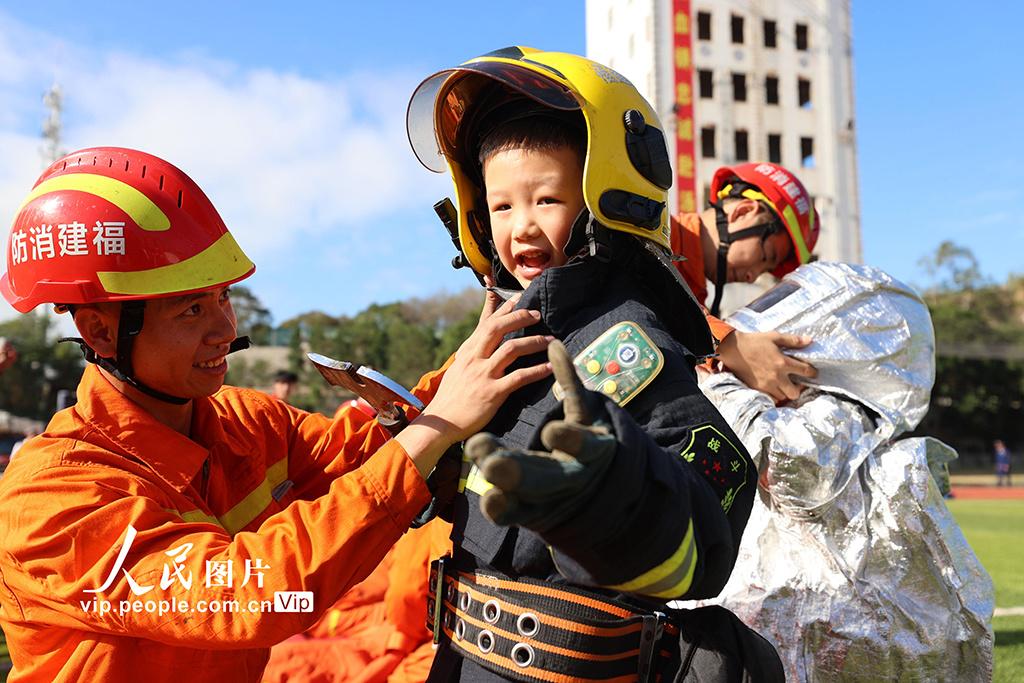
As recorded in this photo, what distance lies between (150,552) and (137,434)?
1.42 ft

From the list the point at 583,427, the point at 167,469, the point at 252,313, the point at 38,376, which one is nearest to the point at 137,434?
the point at 167,469

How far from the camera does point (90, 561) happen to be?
193 cm

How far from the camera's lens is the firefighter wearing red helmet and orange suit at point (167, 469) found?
1.89 metres

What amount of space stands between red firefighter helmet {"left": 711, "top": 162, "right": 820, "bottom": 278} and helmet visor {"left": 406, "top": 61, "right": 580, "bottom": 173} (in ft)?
6.58

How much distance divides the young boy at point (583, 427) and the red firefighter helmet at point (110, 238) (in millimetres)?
653

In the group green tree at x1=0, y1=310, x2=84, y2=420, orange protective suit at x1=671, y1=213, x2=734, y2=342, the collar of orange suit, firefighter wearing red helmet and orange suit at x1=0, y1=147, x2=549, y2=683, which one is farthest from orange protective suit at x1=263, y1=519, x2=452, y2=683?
green tree at x1=0, y1=310, x2=84, y2=420

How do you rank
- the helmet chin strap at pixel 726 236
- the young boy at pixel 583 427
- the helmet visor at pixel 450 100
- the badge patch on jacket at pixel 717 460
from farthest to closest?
the helmet chin strap at pixel 726 236 → the helmet visor at pixel 450 100 → the badge patch on jacket at pixel 717 460 → the young boy at pixel 583 427

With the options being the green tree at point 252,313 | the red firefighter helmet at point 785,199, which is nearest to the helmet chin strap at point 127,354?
the red firefighter helmet at point 785,199

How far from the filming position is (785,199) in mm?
4047

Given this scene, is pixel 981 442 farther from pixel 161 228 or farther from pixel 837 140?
pixel 161 228

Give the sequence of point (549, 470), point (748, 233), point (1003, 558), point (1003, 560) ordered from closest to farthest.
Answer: point (549, 470) → point (748, 233) → point (1003, 560) → point (1003, 558)

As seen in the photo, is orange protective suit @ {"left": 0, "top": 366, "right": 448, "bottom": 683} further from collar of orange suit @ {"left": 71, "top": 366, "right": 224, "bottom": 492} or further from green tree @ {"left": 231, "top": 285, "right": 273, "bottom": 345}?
green tree @ {"left": 231, "top": 285, "right": 273, "bottom": 345}

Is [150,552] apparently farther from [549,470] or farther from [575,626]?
[549,470]

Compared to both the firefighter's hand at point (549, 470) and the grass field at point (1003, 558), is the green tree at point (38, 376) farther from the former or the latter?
the firefighter's hand at point (549, 470)
